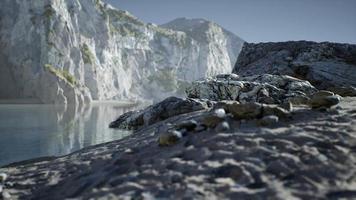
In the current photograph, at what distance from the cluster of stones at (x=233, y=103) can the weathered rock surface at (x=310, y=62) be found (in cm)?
402

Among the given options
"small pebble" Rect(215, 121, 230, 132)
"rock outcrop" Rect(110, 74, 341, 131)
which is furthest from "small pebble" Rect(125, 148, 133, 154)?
"rock outcrop" Rect(110, 74, 341, 131)

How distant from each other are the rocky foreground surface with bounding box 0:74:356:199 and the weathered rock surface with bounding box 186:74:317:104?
320 inches

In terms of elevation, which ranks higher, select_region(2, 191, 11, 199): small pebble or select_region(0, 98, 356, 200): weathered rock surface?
select_region(0, 98, 356, 200): weathered rock surface

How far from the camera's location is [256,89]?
20391mm

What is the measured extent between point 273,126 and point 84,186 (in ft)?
17.4

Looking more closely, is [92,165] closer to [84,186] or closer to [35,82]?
[84,186]

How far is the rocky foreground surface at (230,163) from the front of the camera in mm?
7000

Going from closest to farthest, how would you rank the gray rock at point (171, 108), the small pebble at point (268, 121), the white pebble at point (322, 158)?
the white pebble at point (322, 158) < the small pebble at point (268, 121) < the gray rock at point (171, 108)

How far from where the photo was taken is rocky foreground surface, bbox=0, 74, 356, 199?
700 cm

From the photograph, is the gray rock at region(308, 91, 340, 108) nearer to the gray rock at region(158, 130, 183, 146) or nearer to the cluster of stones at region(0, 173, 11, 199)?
the gray rock at region(158, 130, 183, 146)

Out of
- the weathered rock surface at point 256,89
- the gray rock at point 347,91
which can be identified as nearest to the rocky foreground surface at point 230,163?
the gray rock at point 347,91

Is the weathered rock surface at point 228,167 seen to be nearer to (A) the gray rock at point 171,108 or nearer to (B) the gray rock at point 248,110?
(B) the gray rock at point 248,110

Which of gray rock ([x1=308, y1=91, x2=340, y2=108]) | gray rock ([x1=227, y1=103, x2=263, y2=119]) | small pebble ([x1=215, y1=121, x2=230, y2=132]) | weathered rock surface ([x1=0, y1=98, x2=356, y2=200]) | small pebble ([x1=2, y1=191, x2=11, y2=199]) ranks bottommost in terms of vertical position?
small pebble ([x1=2, y1=191, x2=11, y2=199])

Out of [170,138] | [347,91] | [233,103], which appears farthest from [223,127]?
[347,91]
